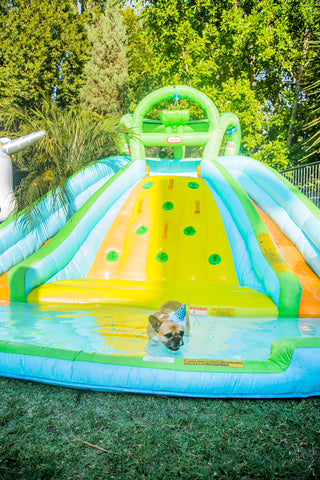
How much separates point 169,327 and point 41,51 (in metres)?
18.3

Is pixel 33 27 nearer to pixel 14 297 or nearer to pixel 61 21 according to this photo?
pixel 61 21

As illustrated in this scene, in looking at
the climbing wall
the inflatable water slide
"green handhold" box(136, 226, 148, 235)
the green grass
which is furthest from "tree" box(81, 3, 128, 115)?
the green grass

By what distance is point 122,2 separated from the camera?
1540cm

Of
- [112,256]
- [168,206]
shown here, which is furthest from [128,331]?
[168,206]

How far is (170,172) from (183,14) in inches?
327

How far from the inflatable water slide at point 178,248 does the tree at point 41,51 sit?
12112 millimetres

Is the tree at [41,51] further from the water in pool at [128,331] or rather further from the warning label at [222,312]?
the warning label at [222,312]

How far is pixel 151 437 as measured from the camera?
189 centimetres

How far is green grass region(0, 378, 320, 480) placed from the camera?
1.65 metres

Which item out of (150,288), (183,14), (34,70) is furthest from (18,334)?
(34,70)

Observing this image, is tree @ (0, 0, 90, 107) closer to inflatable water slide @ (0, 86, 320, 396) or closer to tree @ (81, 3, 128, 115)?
tree @ (81, 3, 128, 115)

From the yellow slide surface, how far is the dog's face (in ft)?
3.74

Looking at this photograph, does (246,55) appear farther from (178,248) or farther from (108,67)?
(178,248)

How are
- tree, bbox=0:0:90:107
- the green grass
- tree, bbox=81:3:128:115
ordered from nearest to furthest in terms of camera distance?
the green grass < tree, bbox=81:3:128:115 < tree, bbox=0:0:90:107
